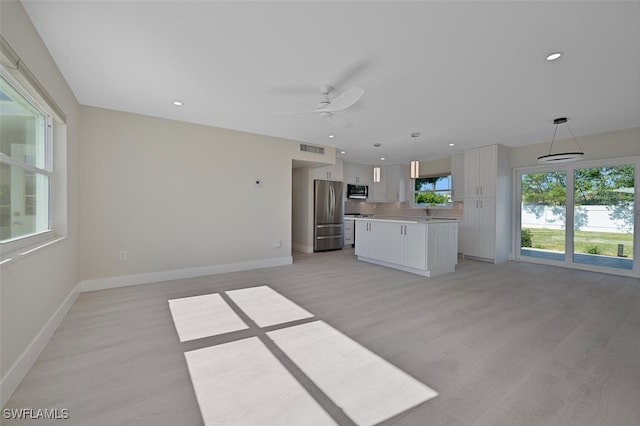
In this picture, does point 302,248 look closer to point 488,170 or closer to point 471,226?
point 471,226

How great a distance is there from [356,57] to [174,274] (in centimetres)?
397

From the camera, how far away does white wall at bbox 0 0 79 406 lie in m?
1.64


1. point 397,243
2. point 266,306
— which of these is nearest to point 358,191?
point 397,243

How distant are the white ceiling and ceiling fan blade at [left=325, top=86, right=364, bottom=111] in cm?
25

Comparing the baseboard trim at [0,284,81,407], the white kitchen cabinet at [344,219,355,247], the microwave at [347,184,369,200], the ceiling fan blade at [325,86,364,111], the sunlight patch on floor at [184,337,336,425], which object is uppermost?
the ceiling fan blade at [325,86,364,111]

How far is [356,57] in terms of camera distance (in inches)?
95.4

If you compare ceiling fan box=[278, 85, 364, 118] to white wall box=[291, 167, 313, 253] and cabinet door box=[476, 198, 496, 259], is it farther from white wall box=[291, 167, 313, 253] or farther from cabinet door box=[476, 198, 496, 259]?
cabinet door box=[476, 198, 496, 259]

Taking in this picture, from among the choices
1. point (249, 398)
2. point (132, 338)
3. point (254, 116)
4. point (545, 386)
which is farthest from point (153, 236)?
point (545, 386)

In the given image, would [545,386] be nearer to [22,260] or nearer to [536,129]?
[22,260]

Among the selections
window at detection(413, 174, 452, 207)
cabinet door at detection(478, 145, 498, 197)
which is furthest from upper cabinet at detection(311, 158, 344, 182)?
cabinet door at detection(478, 145, 498, 197)

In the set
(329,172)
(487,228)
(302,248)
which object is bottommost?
(302,248)

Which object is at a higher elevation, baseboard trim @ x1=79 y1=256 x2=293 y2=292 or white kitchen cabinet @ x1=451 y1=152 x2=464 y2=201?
white kitchen cabinet @ x1=451 y1=152 x2=464 y2=201

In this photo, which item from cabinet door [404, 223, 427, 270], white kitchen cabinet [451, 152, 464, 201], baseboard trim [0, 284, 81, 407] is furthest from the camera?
white kitchen cabinet [451, 152, 464, 201]

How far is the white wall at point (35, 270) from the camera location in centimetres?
164
